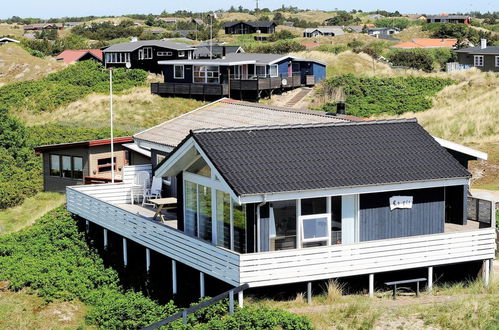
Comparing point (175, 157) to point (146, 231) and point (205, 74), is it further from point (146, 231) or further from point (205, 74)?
point (205, 74)

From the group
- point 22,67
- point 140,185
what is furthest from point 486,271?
point 22,67

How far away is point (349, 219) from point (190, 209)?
434 centimetres

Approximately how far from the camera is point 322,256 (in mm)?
19875

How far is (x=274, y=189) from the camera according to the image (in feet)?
64.3

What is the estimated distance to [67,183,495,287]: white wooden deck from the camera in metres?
19.4

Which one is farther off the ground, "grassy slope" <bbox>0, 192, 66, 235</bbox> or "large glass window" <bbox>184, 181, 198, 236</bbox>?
"large glass window" <bbox>184, 181, 198, 236</bbox>

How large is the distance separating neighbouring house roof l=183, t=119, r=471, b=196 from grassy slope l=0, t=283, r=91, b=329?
6.22 metres

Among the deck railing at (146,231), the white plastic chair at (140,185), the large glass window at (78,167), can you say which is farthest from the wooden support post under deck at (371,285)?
the large glass window at (78,167)

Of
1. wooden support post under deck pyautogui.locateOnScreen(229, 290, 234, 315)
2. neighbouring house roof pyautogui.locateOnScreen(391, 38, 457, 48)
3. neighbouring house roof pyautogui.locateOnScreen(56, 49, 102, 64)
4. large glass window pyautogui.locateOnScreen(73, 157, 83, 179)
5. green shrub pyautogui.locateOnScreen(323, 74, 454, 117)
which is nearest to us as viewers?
wooden support post under deck pyautogui.locateOnScreen(229, 290, 234, 315)

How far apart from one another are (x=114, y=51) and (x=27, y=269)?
1967 inches

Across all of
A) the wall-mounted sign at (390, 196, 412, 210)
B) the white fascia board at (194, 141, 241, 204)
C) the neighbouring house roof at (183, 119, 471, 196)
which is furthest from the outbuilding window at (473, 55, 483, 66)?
the white fascia board at (194, 141, 241, 204)

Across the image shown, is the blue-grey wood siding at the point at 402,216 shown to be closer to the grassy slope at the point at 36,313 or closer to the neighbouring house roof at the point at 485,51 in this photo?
the grassy slope at the point at 36,313

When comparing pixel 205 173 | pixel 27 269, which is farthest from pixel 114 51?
pixel 205 173

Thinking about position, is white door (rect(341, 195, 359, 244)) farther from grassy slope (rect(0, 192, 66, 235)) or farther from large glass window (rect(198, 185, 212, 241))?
grassy slope (rect(0, 192, 66, 235))
